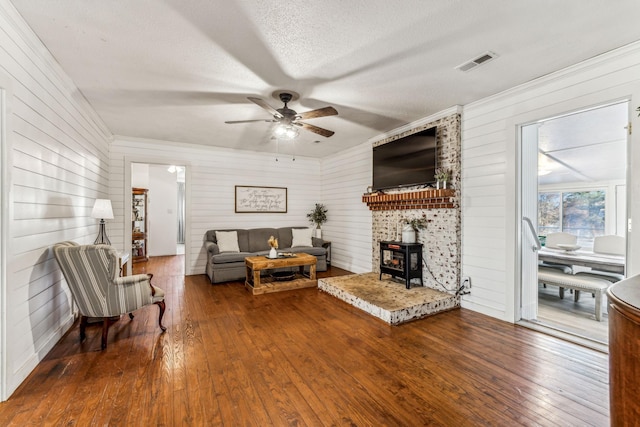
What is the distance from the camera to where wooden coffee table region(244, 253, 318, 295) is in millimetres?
4527

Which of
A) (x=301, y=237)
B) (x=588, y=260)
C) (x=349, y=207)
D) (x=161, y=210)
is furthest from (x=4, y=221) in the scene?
(x=161, y=210)

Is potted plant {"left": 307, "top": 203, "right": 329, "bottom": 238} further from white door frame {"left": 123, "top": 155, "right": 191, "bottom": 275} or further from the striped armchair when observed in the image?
the striped armchair

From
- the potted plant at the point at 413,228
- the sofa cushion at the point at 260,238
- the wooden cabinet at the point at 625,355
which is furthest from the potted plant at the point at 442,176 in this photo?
the sofa cushion at the point at 260,238

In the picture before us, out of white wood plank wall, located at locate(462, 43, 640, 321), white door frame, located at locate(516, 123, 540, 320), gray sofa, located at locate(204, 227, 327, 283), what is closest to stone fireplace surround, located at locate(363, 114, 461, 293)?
white wood plank wall, located at locate(462, 43, 640, 321)

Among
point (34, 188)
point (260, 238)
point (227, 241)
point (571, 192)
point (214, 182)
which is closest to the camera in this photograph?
point (34, 188)

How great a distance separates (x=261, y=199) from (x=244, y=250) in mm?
1307

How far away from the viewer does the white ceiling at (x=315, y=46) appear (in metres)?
2.02

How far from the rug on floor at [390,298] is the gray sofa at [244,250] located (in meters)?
1.42

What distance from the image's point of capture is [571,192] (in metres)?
7.01

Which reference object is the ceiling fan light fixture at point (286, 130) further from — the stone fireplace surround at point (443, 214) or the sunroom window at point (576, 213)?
the sunroom window at point (576, 213)

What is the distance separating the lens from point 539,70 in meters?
2.90

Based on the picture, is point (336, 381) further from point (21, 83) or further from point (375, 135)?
point (375, 135)

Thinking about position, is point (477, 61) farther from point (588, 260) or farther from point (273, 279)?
point (273, 279)

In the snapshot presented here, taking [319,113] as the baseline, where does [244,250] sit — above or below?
below
